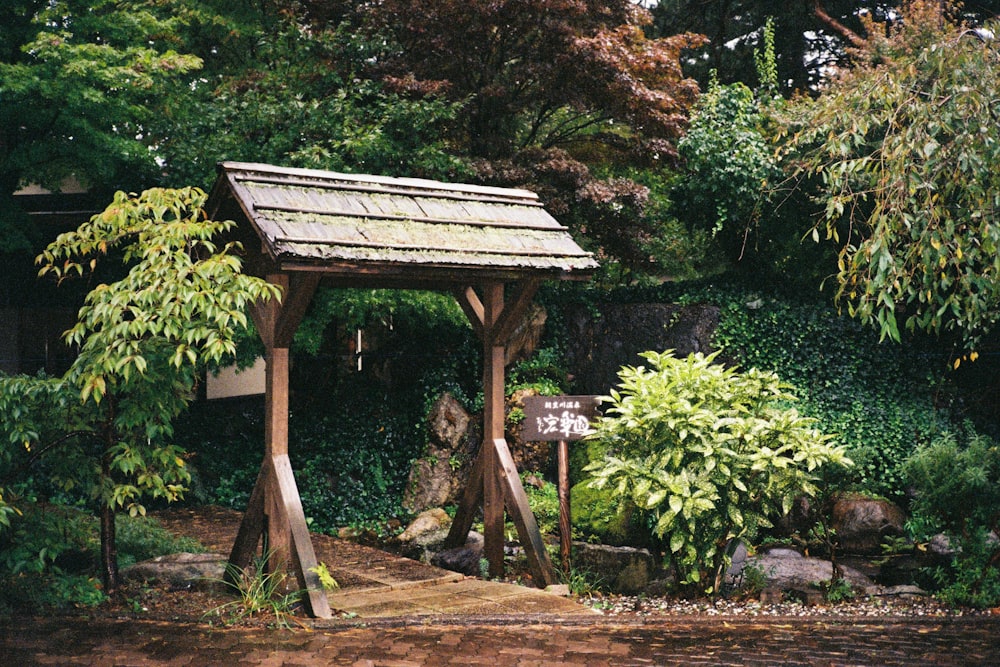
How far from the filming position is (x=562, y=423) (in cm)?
881

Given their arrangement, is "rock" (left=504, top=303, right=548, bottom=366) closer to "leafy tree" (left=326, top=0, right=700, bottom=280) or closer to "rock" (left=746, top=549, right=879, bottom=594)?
"leafy tree" (left=326, top=0, right=700, bottom=280)

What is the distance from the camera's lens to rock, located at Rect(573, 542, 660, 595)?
863cm

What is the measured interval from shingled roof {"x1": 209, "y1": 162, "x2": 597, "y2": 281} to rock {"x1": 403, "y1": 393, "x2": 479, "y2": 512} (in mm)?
4480

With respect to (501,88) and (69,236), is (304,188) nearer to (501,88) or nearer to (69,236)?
(69,236)

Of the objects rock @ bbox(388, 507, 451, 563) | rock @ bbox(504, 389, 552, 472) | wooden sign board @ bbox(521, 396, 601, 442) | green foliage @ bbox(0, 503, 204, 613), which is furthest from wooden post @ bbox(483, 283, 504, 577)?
rock @ bbox(504, 389, 552, 472)

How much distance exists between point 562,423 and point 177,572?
3.62 m

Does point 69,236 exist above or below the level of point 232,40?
below

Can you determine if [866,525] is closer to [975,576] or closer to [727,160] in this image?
[975,576]

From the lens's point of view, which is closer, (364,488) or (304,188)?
(304,188)

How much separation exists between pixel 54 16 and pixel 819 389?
1069cm

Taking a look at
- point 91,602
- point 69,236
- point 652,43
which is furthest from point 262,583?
point 652,43

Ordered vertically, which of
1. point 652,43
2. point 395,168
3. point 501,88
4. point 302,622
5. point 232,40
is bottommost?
point 302,622

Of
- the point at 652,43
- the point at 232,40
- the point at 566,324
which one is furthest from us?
the point at 232,40

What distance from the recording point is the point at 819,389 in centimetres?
1231
